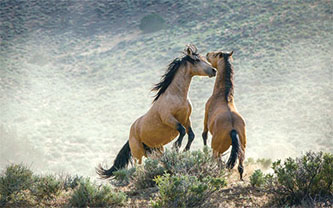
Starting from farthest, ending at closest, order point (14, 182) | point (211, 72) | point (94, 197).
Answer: point (211, 72)
point (14, 182)
point (94, 197)

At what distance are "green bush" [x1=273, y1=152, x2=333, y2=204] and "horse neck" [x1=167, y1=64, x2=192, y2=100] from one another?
10.6 ft

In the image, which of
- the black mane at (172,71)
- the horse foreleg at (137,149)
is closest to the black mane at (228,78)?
the black mane at (172,71)

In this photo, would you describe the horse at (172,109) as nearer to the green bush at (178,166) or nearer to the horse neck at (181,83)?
the horse neck at (181,83)

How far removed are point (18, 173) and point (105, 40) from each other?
3869 cm

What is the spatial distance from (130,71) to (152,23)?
9824 mm

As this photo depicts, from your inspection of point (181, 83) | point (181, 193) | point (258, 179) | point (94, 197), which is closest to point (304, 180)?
point (258, 179)

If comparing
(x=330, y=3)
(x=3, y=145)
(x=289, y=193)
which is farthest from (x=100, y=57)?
(x=289, y=193)

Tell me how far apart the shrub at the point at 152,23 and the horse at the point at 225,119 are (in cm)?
3635

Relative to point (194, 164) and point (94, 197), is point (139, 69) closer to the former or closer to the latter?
point (194, 164)

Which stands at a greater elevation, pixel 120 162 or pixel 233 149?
pixel 120 162

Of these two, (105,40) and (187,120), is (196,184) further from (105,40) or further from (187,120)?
(105,40)

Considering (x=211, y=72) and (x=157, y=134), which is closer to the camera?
(x=211, y=72)

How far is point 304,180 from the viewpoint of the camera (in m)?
5.55

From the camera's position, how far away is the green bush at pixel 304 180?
18.1ft
